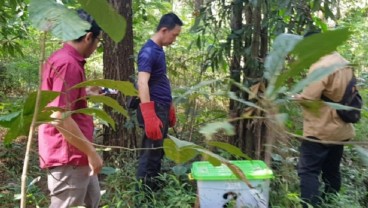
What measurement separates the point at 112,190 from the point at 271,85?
3075 millimetres

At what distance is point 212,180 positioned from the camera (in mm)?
3023

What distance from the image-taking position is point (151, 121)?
328cm

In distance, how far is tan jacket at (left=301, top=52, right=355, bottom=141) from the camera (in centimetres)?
309

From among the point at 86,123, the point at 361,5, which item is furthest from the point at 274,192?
the point at 361,5

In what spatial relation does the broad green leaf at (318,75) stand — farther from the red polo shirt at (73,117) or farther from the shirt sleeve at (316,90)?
the shirt sleeve at (316,90)

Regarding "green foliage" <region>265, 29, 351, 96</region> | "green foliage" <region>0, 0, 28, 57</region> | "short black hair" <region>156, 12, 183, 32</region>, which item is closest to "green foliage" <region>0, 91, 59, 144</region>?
"green foliage" <region>265, 29, 351, 96</region>

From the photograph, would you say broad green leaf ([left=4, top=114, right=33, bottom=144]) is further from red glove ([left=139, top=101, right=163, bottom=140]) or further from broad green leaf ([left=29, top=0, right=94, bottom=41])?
red glove ([left=139, top=101, right=163, bottom=140])

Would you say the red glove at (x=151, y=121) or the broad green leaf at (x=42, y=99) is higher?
the broad green leaf at (x=42, y=99)

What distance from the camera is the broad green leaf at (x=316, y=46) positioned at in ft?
2.26

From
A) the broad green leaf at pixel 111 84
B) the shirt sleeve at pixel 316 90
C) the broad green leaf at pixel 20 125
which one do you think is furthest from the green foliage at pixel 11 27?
the broad green leaf at pixel 111 84

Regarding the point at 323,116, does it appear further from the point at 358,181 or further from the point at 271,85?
the point at 271,85

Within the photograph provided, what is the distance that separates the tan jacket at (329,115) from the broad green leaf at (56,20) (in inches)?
97.1

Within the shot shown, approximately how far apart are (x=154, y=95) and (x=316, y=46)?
277cm

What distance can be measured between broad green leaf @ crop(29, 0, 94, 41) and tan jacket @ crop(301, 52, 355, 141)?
8.09 feet
